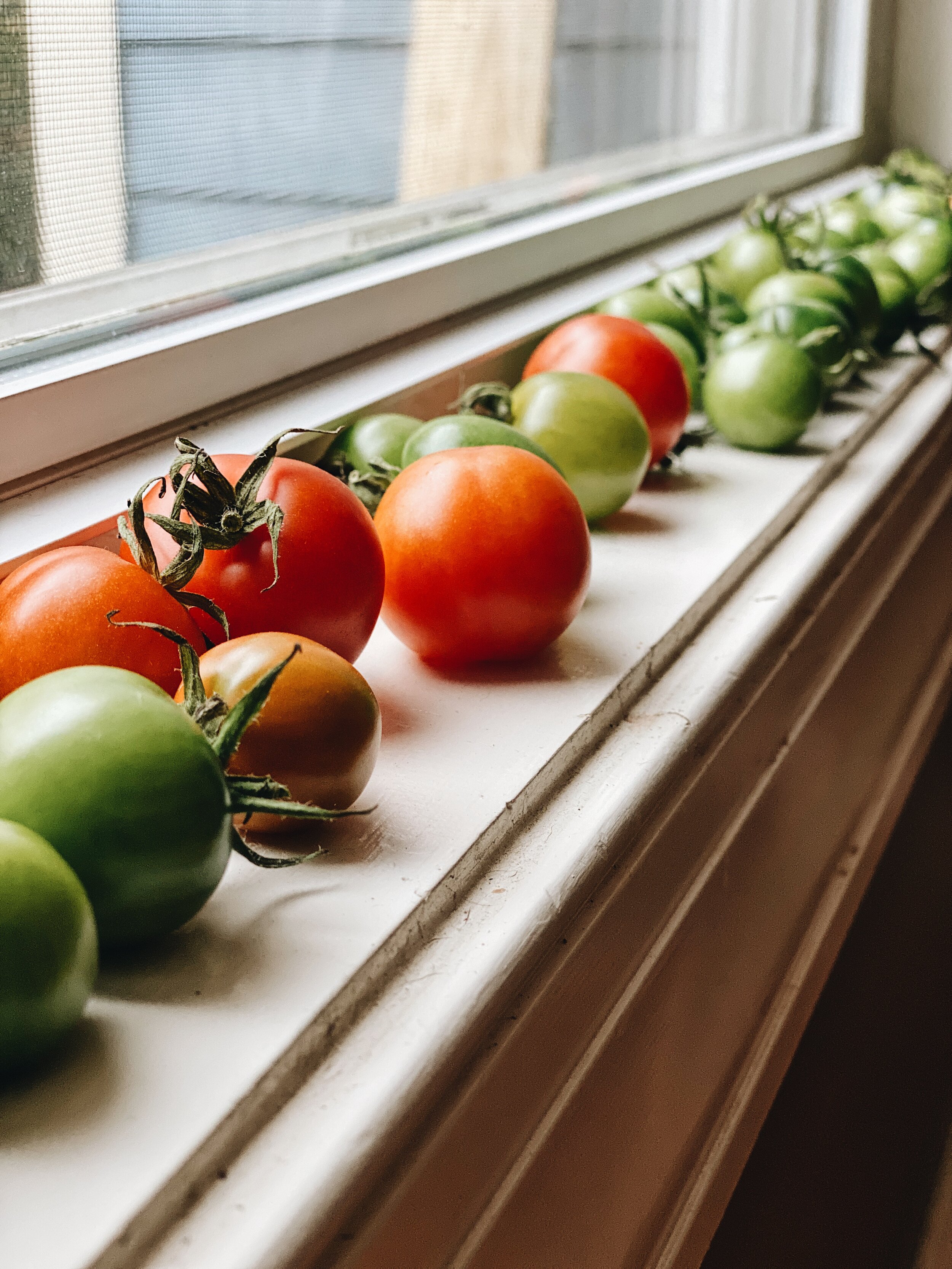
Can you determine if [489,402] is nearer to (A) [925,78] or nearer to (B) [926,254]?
(B) [926,254]

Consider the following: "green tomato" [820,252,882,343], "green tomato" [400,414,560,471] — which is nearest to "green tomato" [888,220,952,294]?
"green tomato" [820,252,882,343]

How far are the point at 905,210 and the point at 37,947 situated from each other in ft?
5.19

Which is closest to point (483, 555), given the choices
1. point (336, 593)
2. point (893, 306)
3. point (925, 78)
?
point (336, 593)

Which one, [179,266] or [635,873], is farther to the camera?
[179,266]

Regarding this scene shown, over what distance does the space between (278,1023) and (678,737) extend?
24 centimetres

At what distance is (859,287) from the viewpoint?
1.17 m

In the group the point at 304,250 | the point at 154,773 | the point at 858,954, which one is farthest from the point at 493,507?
the point at 858,954

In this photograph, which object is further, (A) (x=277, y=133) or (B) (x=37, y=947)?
(A) (x=277, y=133)

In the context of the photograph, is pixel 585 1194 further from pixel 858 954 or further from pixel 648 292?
pixel 648 292

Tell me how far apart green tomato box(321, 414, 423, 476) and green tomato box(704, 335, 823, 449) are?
319 mm

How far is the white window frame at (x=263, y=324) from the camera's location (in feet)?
2.03

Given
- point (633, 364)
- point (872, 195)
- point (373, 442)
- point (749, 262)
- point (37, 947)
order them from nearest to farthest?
point (37, 947)
point (373, 442)
point (633, 364)
point (749, 262)
point (872, 195)

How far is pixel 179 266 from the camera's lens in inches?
30.7

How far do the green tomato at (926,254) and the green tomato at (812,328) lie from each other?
0.40m
